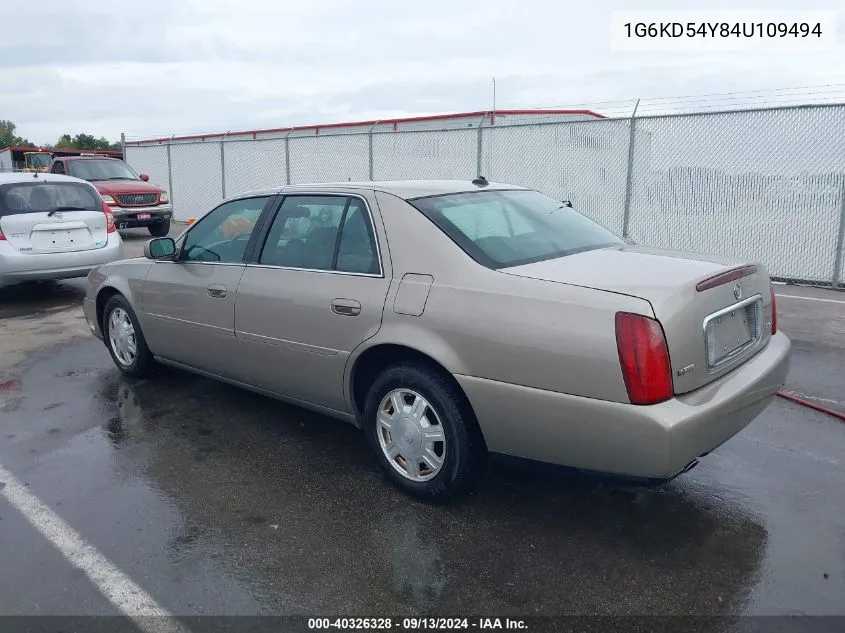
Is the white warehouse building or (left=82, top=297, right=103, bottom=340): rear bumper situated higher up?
the white warehouse building

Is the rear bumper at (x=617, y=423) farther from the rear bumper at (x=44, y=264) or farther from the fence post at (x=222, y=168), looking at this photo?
the fence post at (x=222, y=168)

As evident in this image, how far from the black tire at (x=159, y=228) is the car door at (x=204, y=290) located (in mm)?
11295

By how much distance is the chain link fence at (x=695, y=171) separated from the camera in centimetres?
945

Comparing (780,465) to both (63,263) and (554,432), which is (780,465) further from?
(63,263)

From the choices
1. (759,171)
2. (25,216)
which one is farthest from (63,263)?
(759,171)

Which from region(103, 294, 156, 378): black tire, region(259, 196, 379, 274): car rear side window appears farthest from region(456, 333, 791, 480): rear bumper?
region(103, 294, 156, 378): black tire

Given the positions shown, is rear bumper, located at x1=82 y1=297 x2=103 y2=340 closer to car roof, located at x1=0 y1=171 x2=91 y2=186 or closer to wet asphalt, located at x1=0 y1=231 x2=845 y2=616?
wet asphalt, located at x1=0 y1=231 x2=845 y2=616

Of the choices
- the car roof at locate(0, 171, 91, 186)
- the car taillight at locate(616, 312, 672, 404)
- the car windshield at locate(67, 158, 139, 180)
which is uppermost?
the car windshield at locate(67, 158, 139, 180)

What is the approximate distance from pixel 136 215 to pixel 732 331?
45.7ft

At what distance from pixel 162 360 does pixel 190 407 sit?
0.48 meters

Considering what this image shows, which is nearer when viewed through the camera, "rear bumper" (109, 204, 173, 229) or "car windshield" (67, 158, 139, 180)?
"rear bumper" (109, 204, 173, 229)

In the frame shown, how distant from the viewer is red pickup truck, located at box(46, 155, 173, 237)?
49.4 feet

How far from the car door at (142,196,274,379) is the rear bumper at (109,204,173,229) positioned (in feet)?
34.3

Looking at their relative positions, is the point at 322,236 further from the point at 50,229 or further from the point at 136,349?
the point at 50,229
